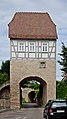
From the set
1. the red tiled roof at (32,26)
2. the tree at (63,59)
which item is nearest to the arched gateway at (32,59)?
the red tiled roof at (32,26)

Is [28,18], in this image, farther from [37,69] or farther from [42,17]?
[37,69]

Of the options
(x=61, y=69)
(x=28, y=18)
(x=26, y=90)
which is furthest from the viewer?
(x=26, y=90)

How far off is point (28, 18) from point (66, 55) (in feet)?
47.7

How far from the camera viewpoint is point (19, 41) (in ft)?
188

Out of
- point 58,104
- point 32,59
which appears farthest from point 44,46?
point 58,104

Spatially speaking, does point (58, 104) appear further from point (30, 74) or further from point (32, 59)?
point (30, 74)

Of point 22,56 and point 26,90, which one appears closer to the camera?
point 22,56

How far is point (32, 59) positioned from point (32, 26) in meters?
5.42

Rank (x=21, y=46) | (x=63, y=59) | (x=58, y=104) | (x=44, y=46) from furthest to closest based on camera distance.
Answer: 1. (x=63, y=59)
2. (x=44, y=46)
3. (x=21, y=46)
4. (x=58, y=104)

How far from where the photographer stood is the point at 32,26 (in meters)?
59.2

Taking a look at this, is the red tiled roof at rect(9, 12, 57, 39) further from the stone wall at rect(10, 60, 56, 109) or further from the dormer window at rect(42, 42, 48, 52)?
the stone wall at rect(10, 60, 56, 109)

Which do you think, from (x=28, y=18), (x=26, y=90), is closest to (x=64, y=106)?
(x=28, y=18)

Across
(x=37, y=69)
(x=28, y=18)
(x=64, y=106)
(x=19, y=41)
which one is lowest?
(x=64, y=106)

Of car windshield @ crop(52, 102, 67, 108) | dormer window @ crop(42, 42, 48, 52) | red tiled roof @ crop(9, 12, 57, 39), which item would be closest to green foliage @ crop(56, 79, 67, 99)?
dormer window @ crop(42, 42, 48, 52)
